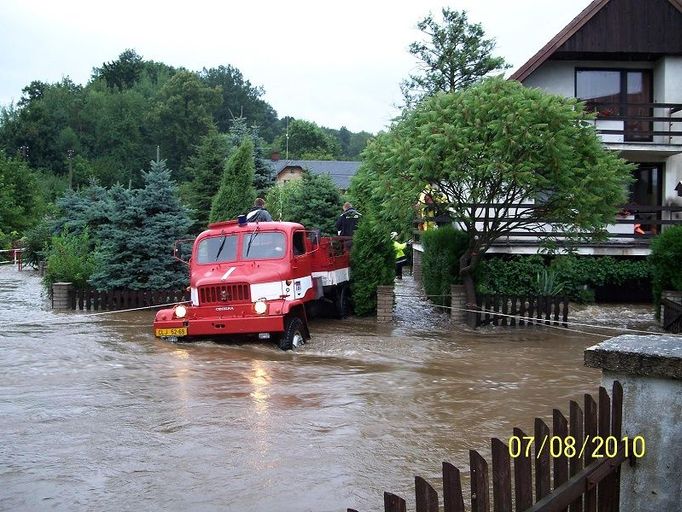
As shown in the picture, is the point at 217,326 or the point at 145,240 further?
the point at 145,240

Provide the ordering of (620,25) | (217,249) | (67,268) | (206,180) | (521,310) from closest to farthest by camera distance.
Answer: (217,249) → (521,310) → (67,268) → (620,25) → (206,180)

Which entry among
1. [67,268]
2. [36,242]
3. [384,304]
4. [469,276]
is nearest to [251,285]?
→ [384,304]

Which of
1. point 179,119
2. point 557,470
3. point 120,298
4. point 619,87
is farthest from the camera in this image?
point 179,119

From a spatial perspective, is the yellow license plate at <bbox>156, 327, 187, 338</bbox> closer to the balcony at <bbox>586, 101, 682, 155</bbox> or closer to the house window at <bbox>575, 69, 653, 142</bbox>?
the balcony at <bbox>586, 101, 682, 155</bbox>

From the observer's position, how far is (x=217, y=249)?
14.0m

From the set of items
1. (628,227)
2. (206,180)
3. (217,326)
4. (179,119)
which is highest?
(179,119)

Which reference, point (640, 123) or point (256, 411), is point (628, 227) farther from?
point (256, 411)

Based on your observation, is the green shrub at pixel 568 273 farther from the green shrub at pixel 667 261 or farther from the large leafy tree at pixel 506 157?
the large leafy tree at pixel 506 157

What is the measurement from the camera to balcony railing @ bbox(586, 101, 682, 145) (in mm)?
19234

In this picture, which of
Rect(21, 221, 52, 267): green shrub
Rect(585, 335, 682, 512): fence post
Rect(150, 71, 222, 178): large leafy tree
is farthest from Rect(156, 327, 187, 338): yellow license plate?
Rect(150, 71, 222, 178): large leafy tree

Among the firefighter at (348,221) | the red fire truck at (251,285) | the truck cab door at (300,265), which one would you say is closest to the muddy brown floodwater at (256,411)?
the red fire truck at (251,285)

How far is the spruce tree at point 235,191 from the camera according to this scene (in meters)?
21.9

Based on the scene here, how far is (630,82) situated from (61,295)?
16.6 metres
